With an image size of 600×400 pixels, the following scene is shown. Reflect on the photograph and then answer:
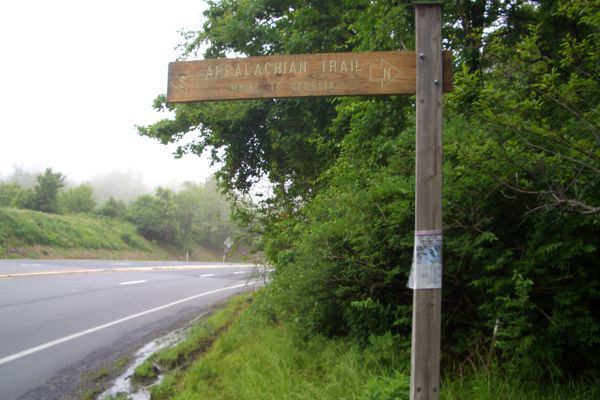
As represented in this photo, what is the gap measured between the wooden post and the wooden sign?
0.98 ft

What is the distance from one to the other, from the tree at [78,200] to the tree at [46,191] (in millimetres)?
5930

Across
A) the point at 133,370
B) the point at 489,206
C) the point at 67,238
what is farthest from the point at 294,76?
the point at 67,238

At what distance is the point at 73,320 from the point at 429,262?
8.25 meters

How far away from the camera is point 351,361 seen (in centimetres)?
431

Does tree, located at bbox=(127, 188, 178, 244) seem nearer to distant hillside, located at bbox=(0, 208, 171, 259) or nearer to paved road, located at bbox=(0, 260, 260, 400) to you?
distant hillside, located at bbox=(0, 208, 171, 259)

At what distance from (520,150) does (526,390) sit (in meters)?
1.71

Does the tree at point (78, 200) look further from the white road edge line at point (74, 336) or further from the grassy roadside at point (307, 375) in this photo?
the grassy roadside at point (307, 375)

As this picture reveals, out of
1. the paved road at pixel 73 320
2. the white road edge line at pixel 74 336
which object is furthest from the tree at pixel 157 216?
the white road edge line at pixel 74 336

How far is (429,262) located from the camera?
288 centimetres

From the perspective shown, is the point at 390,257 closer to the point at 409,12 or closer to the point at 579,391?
the point at 579,391

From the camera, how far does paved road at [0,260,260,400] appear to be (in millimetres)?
6008

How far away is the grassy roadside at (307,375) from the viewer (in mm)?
3525

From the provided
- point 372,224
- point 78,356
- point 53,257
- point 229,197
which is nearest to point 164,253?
point 53,257

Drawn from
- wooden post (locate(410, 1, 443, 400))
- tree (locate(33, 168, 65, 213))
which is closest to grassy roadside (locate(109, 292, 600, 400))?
wooden post (locate(410, 1, 443, 400))
